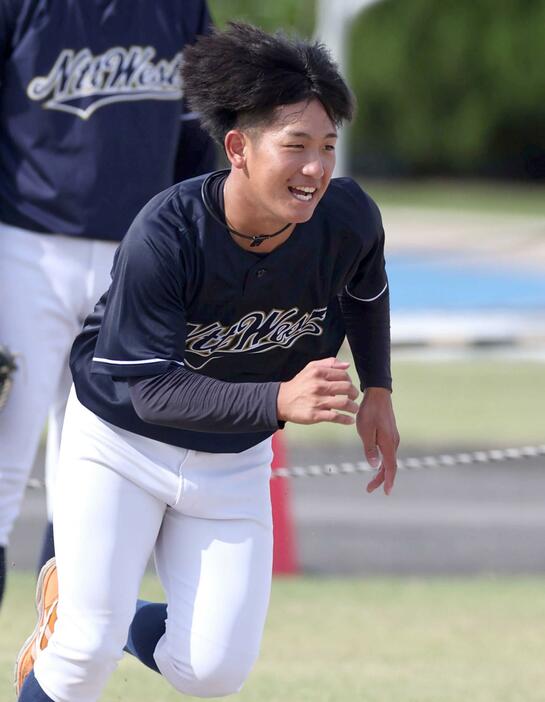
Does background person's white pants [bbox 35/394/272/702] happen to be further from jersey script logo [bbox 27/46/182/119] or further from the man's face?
jersey script logo [bbox 27/46/182/119]

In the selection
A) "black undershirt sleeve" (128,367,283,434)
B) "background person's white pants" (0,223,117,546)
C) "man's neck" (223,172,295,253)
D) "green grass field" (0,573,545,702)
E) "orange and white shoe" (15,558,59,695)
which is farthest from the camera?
"green grass field" (0,573,545,702)

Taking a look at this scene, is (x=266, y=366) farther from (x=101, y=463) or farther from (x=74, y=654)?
(x=74, y=654)

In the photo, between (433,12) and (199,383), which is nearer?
(199,383)

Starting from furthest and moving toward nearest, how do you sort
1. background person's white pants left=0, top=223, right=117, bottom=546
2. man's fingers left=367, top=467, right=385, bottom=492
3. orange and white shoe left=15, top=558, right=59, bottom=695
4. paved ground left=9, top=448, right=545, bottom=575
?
paved ground left=9, top=448, right=545, bottom=575
background person's white pants left=0, top=223, right=117, bottom=546
man's fingers left=367, top=467, right=385, bottom=492
orange and white shoe left=15, top=558, right=59, bottom=695

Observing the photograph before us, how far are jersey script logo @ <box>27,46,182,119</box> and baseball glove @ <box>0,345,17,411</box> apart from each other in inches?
28.7

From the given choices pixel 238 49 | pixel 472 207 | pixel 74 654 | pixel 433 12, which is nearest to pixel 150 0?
pixel 238 49

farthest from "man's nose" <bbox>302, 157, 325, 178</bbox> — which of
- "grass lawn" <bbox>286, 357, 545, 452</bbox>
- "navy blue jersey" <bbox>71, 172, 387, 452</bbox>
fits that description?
"grass lawn" <bbox>286, 357, 545, 452</bbox>

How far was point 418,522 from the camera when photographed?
827 cm

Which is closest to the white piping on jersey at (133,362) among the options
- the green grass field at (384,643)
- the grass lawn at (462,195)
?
the green grass field at (384,643)

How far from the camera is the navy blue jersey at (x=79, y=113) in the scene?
4.30m

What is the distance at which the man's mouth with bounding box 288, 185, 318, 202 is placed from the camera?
3.27 m

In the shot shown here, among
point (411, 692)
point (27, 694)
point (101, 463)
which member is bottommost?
point (411, 692)

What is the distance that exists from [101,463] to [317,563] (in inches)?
157

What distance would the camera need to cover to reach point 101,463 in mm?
3494
